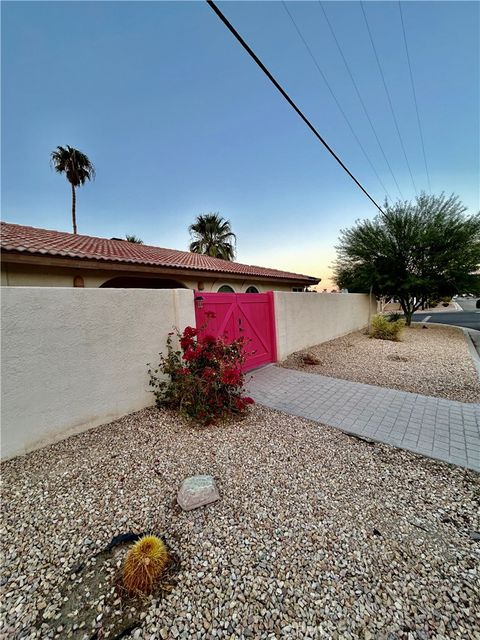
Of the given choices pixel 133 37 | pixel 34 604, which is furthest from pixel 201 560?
pixel 133 37

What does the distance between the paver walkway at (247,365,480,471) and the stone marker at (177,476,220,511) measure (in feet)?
7.44

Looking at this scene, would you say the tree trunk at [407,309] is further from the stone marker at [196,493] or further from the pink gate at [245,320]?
the stone marker at [196,493]

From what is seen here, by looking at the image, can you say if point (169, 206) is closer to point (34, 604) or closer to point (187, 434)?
point (187, 434)

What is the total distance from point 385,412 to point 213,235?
23022mm

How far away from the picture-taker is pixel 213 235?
80.8 ft

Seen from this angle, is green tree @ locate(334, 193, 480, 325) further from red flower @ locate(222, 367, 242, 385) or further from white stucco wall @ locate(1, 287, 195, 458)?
white stucco wall @ locate(1, 287, 195, 458)

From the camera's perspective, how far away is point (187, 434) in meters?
3.78

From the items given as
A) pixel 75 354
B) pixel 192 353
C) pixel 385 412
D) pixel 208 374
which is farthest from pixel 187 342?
pixel 385 412

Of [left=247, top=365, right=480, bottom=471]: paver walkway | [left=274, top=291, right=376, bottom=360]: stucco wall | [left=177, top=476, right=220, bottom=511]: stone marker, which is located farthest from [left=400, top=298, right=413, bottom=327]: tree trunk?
[left=177, top=476, right=220, bottom=511]: stone marker

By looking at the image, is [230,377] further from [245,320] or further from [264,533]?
[245,320]

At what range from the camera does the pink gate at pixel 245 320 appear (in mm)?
5781

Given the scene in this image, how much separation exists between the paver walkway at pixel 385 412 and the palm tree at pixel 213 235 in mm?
20263

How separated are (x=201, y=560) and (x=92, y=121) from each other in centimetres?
1201

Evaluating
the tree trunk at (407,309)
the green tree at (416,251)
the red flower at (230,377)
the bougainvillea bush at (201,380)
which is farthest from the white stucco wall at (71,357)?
the tree trunk at (407,309)
